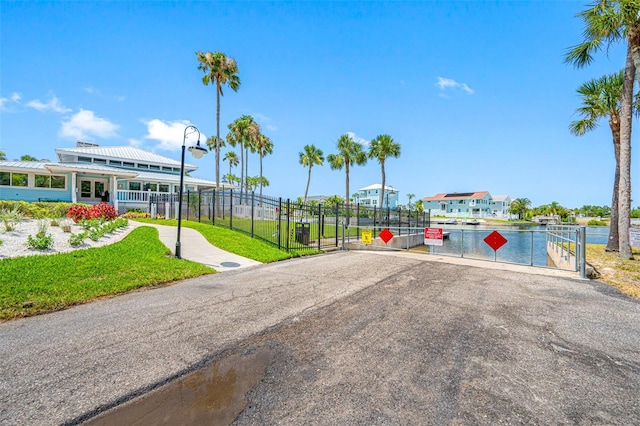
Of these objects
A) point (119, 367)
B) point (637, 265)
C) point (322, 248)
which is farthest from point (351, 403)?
point (637, 265)

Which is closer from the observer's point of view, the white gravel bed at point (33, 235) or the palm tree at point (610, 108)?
the white gravel bed at point (33, 235)

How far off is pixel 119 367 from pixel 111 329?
1385mm

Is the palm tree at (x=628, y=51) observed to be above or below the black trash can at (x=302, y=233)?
above

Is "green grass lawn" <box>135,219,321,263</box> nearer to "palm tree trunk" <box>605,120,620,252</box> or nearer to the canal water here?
the canal water

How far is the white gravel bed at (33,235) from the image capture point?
7.75m

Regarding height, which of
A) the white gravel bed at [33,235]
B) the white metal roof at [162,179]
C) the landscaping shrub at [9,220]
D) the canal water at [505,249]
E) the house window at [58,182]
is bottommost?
the canal water at [505,249]

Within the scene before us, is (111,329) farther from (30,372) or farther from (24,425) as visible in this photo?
(24,425)

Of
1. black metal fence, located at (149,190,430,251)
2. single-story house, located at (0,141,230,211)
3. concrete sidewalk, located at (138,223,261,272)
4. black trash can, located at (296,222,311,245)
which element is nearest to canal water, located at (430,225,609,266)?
black metal fence, located at (149,190,430,251)

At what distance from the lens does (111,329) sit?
4480mm

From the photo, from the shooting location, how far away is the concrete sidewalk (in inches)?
378

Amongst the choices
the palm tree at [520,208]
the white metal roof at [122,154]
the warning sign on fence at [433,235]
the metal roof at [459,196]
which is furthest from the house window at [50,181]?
the palm tree at [520,208]

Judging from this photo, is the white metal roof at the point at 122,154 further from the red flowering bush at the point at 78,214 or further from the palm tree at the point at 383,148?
the palm tree at the point at 383,148

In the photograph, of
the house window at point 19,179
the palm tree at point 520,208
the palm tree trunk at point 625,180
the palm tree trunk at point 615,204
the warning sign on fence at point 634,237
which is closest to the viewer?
the warning sign on fence at point 634,237

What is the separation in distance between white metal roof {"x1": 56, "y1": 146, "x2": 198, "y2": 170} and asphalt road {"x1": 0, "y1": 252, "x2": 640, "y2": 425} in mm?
27996
